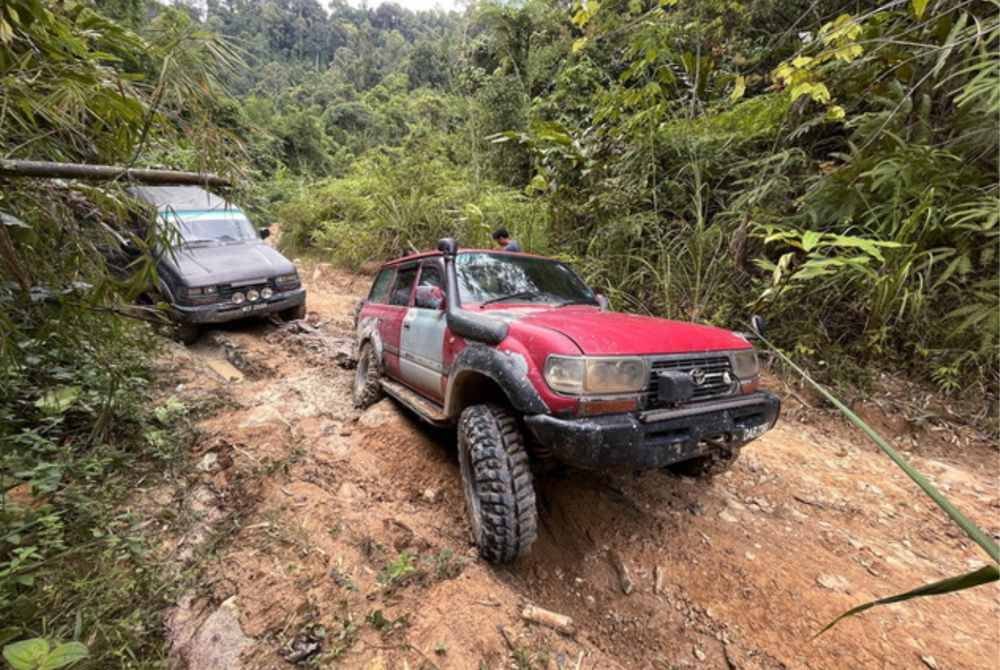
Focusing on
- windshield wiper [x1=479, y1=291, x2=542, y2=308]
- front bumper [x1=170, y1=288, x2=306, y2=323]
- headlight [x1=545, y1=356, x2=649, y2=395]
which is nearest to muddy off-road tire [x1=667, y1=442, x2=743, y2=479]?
headlight [x1=545, y1=356, x2=649, y2=395]

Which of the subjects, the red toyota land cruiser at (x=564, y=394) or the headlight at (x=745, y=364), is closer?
the red toyota land cruiser at (x=564, y=394)

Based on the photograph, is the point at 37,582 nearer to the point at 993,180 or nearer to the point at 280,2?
the point at 993,180

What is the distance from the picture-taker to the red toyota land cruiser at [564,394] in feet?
6.82

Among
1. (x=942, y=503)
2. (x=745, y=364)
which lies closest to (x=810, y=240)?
(x=745, y=364)

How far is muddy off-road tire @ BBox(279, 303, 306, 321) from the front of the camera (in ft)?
20.5

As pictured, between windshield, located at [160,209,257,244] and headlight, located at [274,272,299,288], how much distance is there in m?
0.95

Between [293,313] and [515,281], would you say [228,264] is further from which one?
[515,281]

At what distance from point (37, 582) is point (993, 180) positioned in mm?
6340

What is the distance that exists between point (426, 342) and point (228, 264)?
3.84m

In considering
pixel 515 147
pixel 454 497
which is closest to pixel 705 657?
pixel 454 497

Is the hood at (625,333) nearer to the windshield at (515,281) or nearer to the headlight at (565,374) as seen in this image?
the headlight at (565,374)

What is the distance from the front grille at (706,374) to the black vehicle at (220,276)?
473cm

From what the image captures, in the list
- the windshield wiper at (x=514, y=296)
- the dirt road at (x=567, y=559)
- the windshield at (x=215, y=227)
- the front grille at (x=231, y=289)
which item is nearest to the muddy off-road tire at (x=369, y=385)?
the dirt road at (x=567, y=559)

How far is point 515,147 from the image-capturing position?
918cm
